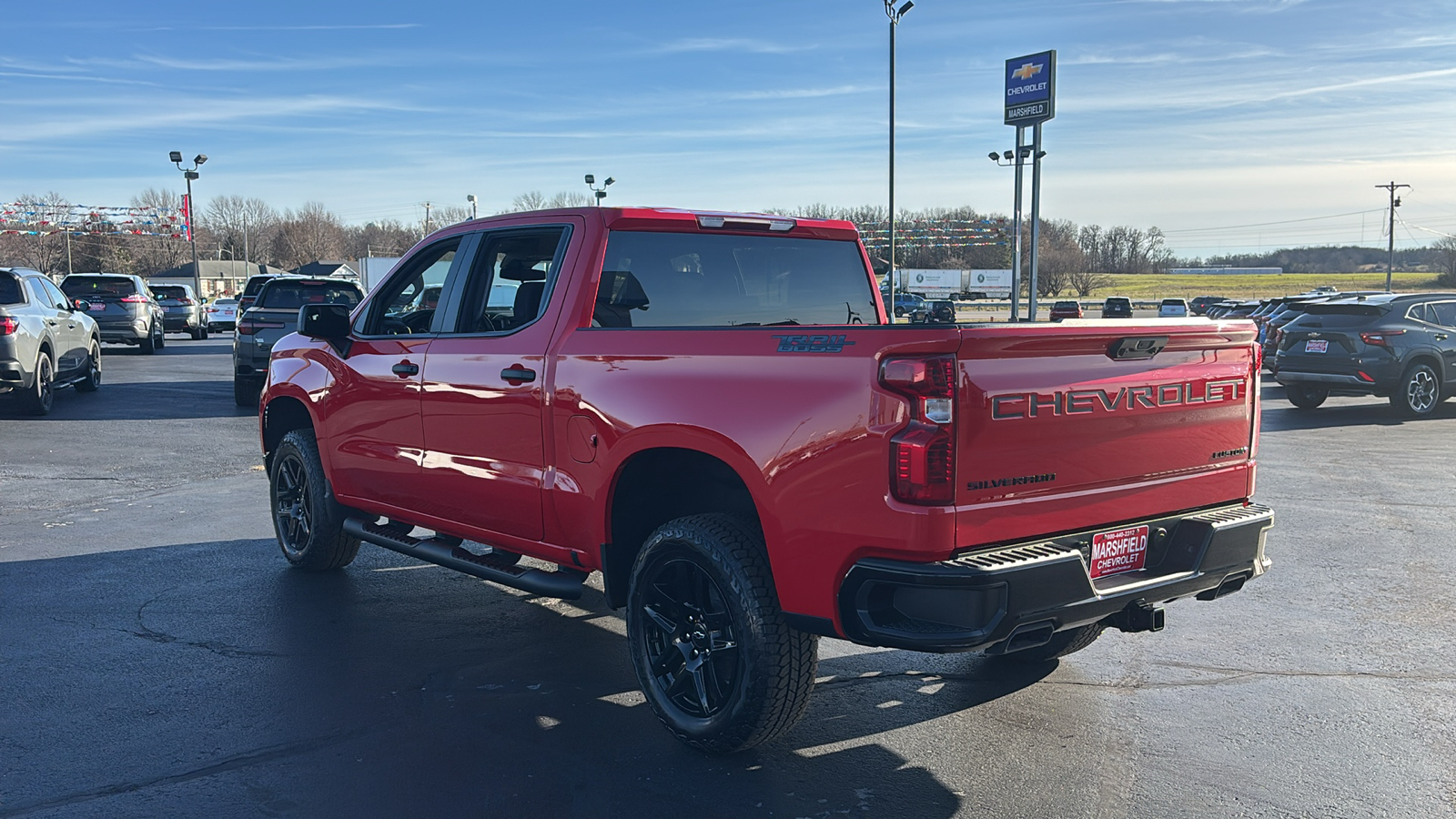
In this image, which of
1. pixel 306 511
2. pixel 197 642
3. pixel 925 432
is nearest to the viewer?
pixel 925 432

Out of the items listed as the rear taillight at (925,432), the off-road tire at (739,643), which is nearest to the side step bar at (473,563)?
the off-road tire at (739,643)

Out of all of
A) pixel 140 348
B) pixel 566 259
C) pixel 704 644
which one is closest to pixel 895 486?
pixel 704 644

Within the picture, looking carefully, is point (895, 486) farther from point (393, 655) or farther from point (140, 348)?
point (140, 348)

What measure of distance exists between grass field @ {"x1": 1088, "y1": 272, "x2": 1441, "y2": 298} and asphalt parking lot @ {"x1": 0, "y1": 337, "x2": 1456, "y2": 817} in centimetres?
9798

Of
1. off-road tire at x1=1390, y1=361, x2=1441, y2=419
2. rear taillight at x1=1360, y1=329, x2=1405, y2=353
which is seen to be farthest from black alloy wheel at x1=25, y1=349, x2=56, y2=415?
off-road tire at x1=1390, y1=361, x2=1441, y2=419

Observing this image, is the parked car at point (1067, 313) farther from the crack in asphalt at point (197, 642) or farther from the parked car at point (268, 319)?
the parked car at point (268, 319)

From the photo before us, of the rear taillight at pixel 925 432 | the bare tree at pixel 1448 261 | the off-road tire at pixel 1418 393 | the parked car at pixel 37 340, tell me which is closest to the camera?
the rear taillight at pixel 925 432

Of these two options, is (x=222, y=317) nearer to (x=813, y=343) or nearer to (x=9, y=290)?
(x=9, y=290)

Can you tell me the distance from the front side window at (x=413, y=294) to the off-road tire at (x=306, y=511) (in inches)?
39.7

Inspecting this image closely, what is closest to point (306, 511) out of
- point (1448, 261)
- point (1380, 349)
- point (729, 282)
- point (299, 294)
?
point (729, 282)

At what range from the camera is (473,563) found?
5.38 meters

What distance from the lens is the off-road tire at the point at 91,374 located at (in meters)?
17.4

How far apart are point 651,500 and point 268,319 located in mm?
12964

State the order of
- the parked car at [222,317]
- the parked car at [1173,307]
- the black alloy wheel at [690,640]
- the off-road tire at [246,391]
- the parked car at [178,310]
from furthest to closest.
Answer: the parked car at [222,317] < the parked car at [1173,307] < the parked car at [178,310] < the off-road tire at [246,391] < the black alloy wheel at [690,640]
